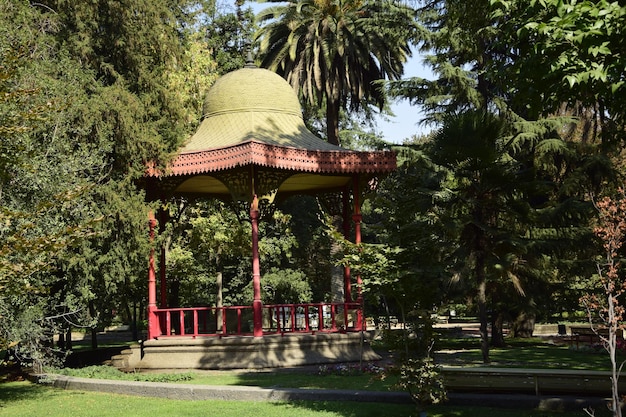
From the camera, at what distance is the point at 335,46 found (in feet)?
112

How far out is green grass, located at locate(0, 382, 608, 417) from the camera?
12.0 m

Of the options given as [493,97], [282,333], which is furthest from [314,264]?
[282,333]

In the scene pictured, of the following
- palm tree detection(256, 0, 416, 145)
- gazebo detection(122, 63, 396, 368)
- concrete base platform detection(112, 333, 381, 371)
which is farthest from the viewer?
palm tree detection(256, 0, 416, 145)

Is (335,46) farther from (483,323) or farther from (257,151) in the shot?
(483,323)

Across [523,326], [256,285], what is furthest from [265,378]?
[523,326]

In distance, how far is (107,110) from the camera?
20.3 meters

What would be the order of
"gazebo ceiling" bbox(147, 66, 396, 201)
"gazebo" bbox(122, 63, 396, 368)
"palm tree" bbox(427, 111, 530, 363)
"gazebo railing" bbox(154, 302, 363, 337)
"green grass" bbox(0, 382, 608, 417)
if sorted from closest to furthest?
"green grass" bbox(0, 382, 608, 417) < "palm tree" bbox(427, 111, 530, 363) < "gazebo" bbox(122, 63, 396, 368) < "gazebo ceiling" bbox(147, 66, 396, 201) < "gazebo railing" bbox(154, 302, 363, 337)

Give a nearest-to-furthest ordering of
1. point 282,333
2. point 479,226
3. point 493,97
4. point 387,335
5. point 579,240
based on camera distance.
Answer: point 387,335, point 479,226, point 282,333, point 579,240, point 493,97

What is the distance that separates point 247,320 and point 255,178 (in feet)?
59.4

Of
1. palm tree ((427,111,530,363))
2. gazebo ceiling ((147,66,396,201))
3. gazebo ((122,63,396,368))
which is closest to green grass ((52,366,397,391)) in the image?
Answer: gazebo ((122,63,396,368))

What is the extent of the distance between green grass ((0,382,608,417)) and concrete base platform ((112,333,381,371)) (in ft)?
15.9

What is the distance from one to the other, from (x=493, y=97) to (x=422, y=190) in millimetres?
13673

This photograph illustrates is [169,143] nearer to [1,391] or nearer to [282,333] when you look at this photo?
[282,333]

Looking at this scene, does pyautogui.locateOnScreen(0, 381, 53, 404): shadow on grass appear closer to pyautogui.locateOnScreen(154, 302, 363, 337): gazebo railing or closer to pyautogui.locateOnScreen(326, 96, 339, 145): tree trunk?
pyautogui.locateOnScreen(154, 302, 363, 337): gazebo railing
